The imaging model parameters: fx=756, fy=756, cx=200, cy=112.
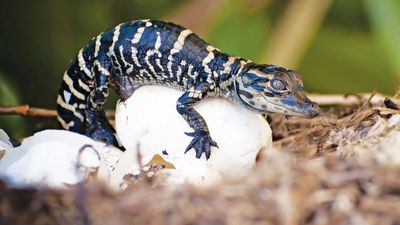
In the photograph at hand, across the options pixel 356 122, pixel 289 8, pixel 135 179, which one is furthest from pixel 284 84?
pixel 289 8

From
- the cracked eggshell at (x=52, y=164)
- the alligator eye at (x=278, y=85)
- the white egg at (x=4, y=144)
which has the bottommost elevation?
the white egg at (x=4, y=144)

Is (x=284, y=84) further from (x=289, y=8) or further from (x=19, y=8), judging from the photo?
(x=19, y=8)

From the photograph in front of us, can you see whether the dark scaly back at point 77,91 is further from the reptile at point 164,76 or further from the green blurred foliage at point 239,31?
the green blurred foliage at point 239,31

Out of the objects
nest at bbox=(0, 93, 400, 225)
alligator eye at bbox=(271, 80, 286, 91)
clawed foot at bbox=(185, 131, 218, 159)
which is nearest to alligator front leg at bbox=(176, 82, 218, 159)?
clawed foot at bbox=(185, 131, 218, 159)

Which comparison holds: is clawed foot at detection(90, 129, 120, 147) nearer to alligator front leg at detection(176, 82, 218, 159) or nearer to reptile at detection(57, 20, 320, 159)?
reptile at detection(57, 20, 320, 159)

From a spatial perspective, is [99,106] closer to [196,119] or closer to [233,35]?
[196,119]

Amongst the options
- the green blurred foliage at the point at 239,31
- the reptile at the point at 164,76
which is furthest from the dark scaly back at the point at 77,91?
the green blurred foliage at the point at 239,31

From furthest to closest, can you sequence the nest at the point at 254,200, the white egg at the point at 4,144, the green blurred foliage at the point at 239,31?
the green blurred foliage at the point at 239,31
the white egg at the point at 4,144
the nest at the point at 254,200
